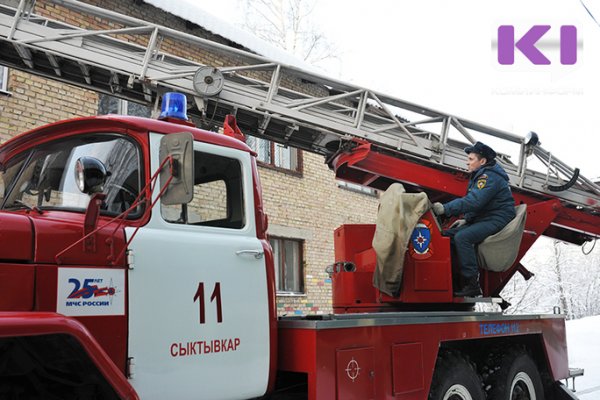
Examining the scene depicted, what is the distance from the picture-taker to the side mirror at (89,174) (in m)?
3.01

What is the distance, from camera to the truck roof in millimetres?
3395

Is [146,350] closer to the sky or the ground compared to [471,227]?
closer to the ground

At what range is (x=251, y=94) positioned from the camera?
19.3 ft

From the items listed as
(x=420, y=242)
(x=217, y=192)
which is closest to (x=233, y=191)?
(x=217, y=192)

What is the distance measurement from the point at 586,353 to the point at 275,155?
8.30 m

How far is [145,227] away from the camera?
10.5ft

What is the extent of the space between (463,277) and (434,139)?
1.86 metres

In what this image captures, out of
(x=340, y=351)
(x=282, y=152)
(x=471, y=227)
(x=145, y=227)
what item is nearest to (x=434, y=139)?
(x=471, y=227)

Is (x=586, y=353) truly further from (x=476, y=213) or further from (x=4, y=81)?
(x=4, y=81)

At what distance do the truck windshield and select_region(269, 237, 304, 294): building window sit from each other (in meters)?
9.17

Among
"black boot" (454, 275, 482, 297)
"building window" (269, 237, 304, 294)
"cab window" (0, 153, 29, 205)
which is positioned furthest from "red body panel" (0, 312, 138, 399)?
"building window" (269, 237, 304, 294)

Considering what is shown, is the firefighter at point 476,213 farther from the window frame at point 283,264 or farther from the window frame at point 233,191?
the window frame at point 283,264

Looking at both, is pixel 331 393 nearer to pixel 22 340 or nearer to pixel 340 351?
pixel 340 351

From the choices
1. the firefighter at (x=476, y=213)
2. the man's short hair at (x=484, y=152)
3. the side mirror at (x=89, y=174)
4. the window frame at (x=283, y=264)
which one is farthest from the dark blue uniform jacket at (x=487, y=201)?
the window frame at (x=283, y=264)
